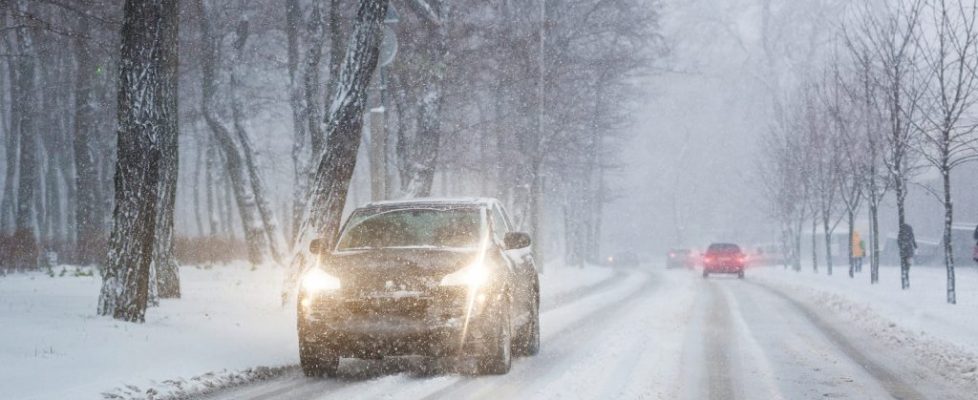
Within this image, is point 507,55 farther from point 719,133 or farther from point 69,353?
point 719,133

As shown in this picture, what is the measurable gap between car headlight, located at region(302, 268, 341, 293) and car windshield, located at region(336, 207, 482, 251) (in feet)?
2.84

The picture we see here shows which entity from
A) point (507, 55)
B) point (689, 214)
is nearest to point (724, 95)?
point (689, 214)

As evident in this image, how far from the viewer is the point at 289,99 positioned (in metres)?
30.6

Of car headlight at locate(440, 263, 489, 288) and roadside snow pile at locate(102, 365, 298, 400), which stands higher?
car headlight at locate(440, 263, 489, 288)

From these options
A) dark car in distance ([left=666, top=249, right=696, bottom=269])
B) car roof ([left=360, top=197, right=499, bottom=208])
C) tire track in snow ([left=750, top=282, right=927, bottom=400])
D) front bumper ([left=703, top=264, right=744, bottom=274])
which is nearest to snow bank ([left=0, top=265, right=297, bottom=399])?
car roof ([left=360, top=197, right=499, bottom=208])

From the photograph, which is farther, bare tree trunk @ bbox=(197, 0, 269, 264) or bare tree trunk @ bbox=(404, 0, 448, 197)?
bare tree trunk @ bbox=(197, 0, 269, 264)

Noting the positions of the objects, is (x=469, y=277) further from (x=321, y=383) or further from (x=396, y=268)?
(x=321, y=383)

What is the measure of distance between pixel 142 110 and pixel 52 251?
1859 cm

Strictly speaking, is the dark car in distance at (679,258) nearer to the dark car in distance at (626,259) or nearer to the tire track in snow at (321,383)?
the dark car in distance at (626,259)

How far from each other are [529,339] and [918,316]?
307 inches

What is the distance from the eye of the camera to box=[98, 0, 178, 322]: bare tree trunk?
38.2 feet

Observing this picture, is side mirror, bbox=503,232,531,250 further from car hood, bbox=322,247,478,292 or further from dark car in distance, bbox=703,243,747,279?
dark car in distance, bbox=703,243,747,279

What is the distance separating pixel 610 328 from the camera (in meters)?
15.2

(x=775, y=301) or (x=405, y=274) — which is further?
(x=775, y=301)
